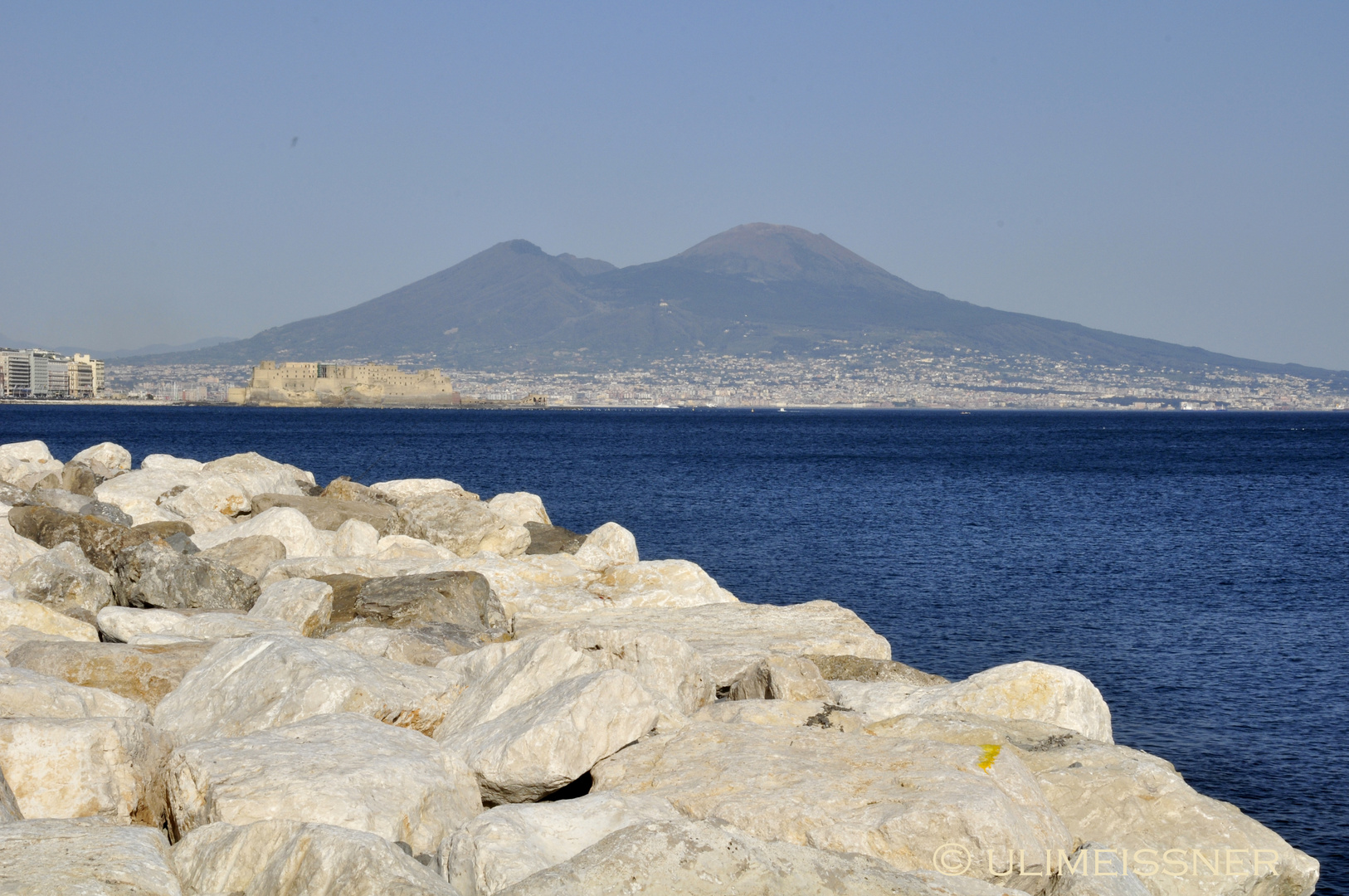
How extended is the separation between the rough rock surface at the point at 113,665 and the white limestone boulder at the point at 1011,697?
413 centimetres

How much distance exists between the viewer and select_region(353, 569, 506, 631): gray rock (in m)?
9.46

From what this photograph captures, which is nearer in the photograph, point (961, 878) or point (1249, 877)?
point (961, 878)

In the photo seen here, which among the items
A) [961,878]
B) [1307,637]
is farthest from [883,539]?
[961,878]

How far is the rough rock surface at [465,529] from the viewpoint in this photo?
44.9ft

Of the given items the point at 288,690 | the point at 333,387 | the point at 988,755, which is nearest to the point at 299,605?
the point at 288,690

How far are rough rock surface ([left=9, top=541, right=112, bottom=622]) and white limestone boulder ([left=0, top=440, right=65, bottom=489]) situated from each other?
11195mm

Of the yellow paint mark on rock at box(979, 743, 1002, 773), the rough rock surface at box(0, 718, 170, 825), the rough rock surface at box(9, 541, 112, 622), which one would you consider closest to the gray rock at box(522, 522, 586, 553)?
the rough rock surface at box(9, 541, 112, 622)

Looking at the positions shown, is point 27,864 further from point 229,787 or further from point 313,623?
point 313,623

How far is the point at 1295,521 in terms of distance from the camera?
31125 mm

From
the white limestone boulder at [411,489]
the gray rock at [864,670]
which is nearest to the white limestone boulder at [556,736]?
the gray rock at [864,670]

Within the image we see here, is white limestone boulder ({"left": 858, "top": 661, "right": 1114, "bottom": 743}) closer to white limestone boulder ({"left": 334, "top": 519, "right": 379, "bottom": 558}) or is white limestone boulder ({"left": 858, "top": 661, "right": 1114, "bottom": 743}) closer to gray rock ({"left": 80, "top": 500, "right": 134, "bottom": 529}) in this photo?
white limestone boulder ({"left": 334, "top": 519, "right": 379, "bottom": 558})

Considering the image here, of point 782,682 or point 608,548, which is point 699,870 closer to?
point 782,682

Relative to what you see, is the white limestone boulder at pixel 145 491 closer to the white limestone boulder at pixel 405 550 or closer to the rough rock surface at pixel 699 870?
the white limestone boulder at pixel 405 550

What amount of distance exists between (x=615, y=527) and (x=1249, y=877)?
8661 millimetres
